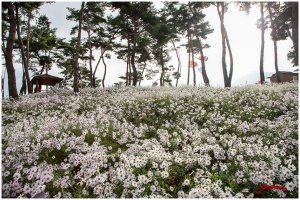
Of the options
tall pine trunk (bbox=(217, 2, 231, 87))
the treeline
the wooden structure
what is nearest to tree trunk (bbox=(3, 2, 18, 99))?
the treeline

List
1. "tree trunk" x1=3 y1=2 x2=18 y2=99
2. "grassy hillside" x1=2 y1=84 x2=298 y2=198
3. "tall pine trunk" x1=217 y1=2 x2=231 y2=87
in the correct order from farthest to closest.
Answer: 1. "tall pine trunk" x1=217 y1=2 x2=231 y2=87
2. "tree trunk" x1=3 y1=2 x2=18 y2=99
3. "grassy hillside" x1=2 y1=84 x2=298 y2=198

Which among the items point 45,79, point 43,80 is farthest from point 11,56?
point 43,80

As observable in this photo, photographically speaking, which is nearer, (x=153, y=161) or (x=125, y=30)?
(x=153, y=161)

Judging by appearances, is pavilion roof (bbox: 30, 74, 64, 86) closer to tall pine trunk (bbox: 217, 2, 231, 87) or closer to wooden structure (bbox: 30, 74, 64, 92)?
wooden structure (bbox: 30, 74, 64, 92)

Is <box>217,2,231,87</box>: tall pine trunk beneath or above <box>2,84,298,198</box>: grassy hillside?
above

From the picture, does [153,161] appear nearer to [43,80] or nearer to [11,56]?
[11,56]

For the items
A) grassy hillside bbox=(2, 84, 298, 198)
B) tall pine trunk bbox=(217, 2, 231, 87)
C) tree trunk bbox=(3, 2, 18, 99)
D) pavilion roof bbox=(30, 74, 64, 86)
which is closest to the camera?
grassy hillside bbox=(2, 84, 298, 198)

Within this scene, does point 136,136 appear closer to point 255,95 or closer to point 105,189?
point 105,189

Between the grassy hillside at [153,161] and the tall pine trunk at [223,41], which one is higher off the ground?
the tall pine trunk at [223,41]

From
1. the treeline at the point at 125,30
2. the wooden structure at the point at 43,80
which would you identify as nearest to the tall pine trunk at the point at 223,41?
the treeline at the point at 125,30

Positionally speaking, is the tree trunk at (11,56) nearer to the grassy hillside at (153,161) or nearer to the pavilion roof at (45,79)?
the grassy hillside at (153,161)

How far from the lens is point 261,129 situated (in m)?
7.64

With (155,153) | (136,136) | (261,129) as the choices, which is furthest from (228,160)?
(136,136)

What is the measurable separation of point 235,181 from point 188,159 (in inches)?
38.6
